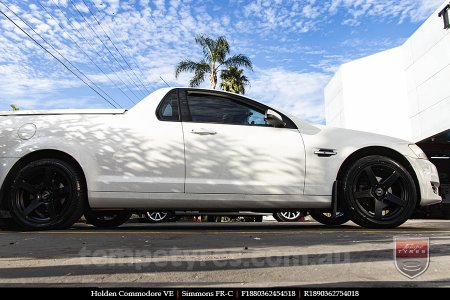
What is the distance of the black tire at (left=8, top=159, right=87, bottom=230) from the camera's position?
4410 millimetres

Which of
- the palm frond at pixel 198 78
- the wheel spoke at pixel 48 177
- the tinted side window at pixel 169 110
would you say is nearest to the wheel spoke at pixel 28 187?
the wheel spoke at pixel 48 177

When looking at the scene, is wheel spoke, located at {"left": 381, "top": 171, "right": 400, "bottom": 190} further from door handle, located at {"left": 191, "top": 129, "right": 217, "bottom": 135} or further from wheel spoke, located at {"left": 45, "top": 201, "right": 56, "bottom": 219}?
wheel spoke, located at {"left": 45, "top": 201, "right": 56, "bottom": 219}

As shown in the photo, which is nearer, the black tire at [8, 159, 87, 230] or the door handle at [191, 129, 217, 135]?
the black tire at [8, 159, 87, 230]

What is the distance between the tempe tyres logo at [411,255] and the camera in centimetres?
241

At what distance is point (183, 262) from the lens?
2.72m

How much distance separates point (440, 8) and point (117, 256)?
21347 mm

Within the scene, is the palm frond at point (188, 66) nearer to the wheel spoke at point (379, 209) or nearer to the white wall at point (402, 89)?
the white wall at point (402, 89)

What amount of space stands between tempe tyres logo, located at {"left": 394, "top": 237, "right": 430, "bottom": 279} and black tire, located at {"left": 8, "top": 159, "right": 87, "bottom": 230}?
3.10 m

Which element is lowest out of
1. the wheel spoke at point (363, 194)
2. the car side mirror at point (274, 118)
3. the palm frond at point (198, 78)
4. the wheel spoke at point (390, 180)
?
the wheel spoke at point (363, 194)

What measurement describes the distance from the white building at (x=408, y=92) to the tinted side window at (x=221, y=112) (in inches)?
678

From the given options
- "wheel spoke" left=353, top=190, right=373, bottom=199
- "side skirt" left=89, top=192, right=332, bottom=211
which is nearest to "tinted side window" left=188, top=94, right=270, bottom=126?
"side skirt" left=89, top=192, right=332, bottom=211

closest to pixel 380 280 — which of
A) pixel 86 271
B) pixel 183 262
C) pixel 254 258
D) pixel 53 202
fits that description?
pixel 254 258

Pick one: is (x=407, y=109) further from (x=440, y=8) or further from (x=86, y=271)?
(x=86, y=271)
